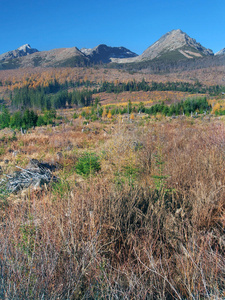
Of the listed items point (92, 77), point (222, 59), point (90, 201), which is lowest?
point (90, 201)

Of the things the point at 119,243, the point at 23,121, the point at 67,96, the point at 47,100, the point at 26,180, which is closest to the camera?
the point at 119,243

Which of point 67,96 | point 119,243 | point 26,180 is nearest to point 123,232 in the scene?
point 119,243

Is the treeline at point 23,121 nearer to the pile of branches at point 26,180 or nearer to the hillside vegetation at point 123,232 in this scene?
the pile of branches at point 26,180

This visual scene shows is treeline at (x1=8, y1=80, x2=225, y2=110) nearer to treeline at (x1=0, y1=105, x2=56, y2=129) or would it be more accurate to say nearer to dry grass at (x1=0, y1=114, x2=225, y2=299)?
treeline at (x1=0, y1=105, x2=56, y2=129)

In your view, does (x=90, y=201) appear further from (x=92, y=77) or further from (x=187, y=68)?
(x=187, y=68)

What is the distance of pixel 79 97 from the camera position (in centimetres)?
8169

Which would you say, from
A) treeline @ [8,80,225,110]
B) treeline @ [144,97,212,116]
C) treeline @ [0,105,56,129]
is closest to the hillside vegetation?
treeline @ [0,105,56,129]

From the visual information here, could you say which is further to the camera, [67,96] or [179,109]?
[67,96]

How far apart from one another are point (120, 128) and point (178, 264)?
388 cm

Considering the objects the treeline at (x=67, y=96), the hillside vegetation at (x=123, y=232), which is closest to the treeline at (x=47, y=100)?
the treeline at (x=67, y=96)

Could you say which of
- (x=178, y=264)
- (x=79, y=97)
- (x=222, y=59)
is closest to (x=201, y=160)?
(x=178, y=264)

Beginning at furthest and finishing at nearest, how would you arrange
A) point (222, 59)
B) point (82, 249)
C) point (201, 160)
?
point (222, 59)
point (201, 160)
point (82, 249)

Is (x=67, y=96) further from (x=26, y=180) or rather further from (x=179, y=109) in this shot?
(x=26, y=180)

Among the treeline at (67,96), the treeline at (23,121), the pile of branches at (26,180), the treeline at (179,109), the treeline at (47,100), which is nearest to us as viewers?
the pile of branches at (26,180)
